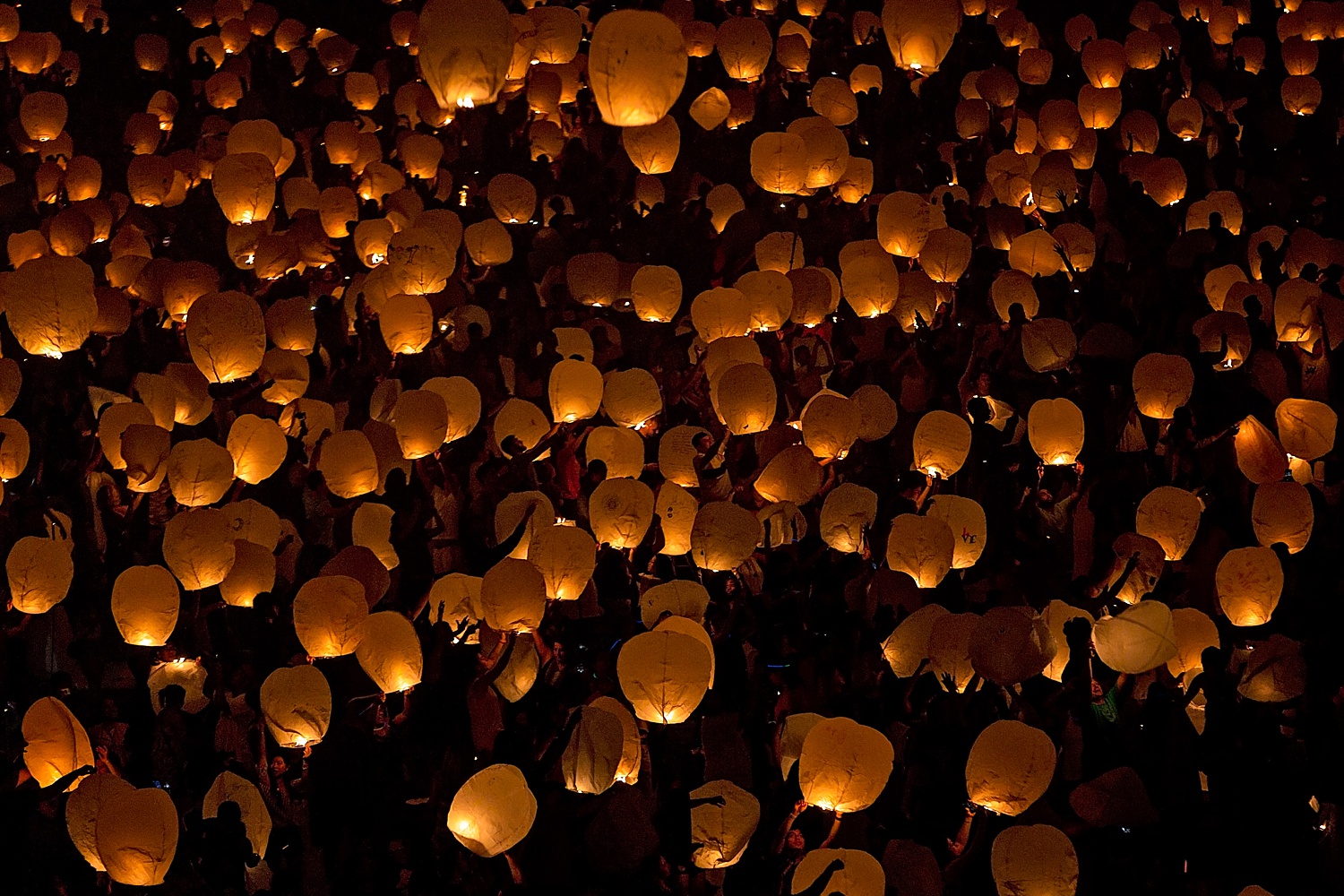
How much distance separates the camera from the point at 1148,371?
5.50 meters

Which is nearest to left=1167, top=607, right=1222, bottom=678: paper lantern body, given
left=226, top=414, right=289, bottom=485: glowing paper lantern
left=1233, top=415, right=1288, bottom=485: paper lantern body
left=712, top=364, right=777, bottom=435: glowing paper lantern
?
left=1233, top=415, right=1288, bottom=485: paper lantern body

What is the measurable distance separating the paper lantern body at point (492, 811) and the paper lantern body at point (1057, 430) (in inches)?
109

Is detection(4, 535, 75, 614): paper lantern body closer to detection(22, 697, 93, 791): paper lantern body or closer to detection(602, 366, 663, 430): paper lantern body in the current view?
detection(22, 697, 93, 791): paper lantern body

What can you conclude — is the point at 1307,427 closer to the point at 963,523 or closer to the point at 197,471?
the point at 963,523

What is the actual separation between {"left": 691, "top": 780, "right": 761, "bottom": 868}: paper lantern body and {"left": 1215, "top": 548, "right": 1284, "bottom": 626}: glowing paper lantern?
2.06 metres

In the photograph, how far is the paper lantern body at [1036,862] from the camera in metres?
3.57

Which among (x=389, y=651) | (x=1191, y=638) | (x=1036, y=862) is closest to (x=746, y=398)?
(x=389, y=651)

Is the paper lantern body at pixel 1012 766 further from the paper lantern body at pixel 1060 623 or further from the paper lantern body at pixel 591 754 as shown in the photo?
the paper lantern body at pixel 591 754

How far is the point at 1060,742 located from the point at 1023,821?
0.43 m

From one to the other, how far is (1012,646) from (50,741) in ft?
10.4

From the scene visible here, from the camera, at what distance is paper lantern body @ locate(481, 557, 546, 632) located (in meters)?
4.39

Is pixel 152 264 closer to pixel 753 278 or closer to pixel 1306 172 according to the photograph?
pixel 753 278

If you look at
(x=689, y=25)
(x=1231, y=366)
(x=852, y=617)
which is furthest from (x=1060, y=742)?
(x=689, y=25)

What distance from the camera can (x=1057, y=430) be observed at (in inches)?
208
